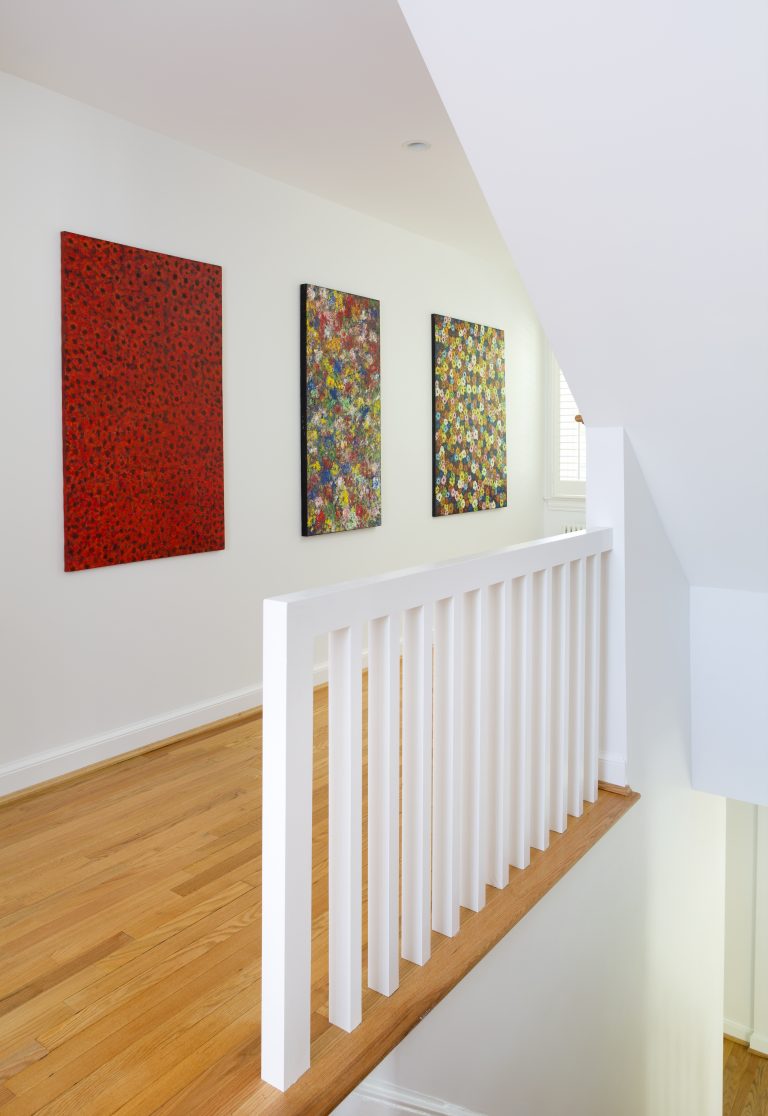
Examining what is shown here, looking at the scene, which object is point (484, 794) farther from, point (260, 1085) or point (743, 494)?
point (743, 494)

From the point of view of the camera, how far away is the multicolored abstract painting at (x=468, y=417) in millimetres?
4914

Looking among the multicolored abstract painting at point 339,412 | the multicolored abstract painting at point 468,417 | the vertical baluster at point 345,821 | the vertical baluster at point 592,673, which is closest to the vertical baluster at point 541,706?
the vertical baluster at point 592,673

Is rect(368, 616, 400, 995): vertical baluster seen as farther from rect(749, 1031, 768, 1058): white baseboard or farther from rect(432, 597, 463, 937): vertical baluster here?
rect(749, 1031, 768, 1058): white baseboard

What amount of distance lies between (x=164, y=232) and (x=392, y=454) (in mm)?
1715

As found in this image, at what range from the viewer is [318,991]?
1765mm

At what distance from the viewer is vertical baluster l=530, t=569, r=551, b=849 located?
226cm

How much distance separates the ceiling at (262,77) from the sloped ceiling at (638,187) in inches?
31.4

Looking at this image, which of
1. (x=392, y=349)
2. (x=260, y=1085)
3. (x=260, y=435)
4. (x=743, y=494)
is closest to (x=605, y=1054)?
(x=260, y=1085)

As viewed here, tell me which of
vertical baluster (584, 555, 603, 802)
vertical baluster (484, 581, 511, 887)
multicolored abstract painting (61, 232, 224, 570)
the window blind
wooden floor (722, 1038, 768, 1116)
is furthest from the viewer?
the window blind

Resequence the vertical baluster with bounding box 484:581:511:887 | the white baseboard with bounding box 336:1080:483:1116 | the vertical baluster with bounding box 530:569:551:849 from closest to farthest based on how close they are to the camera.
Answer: the white baseboard with bounding box 336:1080:483:1116 < the vertical baluster with bounding box 484:581:511:887 < the vertical baluster with bounding box 530:569:551:849

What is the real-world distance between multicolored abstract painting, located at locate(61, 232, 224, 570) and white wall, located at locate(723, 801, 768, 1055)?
3.42m

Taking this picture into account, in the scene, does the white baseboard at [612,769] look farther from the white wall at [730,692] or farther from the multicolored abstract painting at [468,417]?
the multicolored abstract painting at [468,417]

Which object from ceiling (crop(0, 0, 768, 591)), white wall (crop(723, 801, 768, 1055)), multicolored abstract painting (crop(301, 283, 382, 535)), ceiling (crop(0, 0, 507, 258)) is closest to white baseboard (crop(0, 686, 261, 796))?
multicolored abstract painting (crop(301, 283, 382, 535))

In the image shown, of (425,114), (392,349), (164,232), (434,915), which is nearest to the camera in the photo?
(434,915)
